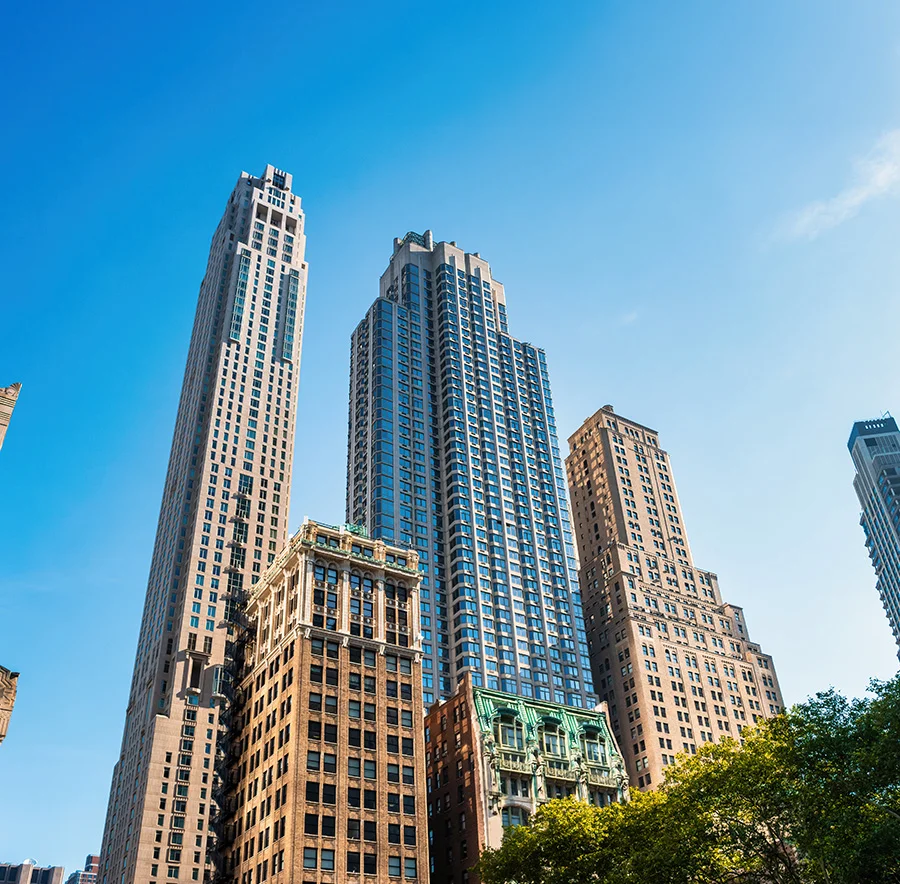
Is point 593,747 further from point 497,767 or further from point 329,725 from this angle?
point 329,725

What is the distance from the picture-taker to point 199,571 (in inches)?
6171

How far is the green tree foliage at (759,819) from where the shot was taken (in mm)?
57500

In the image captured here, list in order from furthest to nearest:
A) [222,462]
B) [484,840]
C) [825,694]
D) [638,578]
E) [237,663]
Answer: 1. [638,578]
2. [222,462]
3. [237,663]
4. [484,840]
5. [825,694]

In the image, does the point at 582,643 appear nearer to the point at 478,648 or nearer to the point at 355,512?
the point at 478,648

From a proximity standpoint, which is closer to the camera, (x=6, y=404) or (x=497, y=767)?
(x=6, y=404)

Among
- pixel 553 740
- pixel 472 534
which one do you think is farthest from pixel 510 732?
pixel 472 534

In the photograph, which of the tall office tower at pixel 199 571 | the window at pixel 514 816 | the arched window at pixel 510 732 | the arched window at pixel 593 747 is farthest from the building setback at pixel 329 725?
the arched window at pixel 593 747

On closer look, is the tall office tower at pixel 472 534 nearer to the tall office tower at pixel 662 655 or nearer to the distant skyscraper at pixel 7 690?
the tall office tower at pixel 662 655

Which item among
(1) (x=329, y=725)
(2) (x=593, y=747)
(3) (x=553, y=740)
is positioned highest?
(3) (x=553, y=740)

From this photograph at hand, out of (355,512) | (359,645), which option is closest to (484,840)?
(359,645)

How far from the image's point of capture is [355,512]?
18238 cm

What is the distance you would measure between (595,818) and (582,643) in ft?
321

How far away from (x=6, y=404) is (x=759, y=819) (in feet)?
195

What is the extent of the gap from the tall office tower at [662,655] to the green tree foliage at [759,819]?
7749 centimetres
